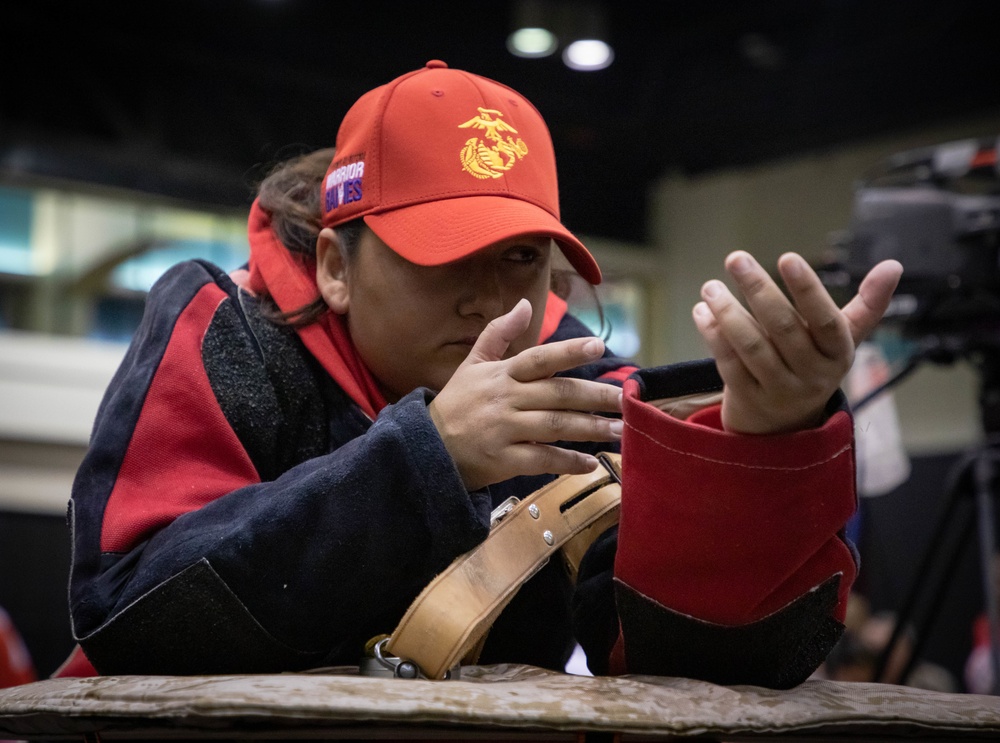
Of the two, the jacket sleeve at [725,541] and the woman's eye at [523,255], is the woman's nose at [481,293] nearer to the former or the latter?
the woman's eye at [523,255]

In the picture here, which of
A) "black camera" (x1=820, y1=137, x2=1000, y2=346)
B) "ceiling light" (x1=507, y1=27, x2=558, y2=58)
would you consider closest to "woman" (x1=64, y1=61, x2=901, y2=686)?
"black camera" (x1=820, y1=137, x2=1000, y2=346)

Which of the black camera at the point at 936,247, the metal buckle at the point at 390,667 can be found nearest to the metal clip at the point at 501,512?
the metal buckle at the point at 390,667

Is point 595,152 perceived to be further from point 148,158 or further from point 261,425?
point 261,425

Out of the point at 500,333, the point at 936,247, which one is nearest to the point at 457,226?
the point at 500,333

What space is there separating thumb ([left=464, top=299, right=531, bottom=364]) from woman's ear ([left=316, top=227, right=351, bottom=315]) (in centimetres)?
23

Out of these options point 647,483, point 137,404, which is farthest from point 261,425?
point 647,483

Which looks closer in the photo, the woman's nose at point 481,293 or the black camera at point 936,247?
the woman's nose at point 481,293

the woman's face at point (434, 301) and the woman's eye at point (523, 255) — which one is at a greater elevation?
the woman's eye at point (523, 255)

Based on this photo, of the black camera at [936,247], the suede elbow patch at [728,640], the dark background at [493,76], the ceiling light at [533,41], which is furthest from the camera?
the dark background at [493,76]

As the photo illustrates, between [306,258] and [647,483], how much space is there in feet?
1.43

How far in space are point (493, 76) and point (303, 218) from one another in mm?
3322

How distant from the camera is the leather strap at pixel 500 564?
64 cm

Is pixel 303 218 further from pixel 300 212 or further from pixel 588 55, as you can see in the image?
pixel 588 55

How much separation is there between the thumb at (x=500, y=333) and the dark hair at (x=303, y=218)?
0.23 m
